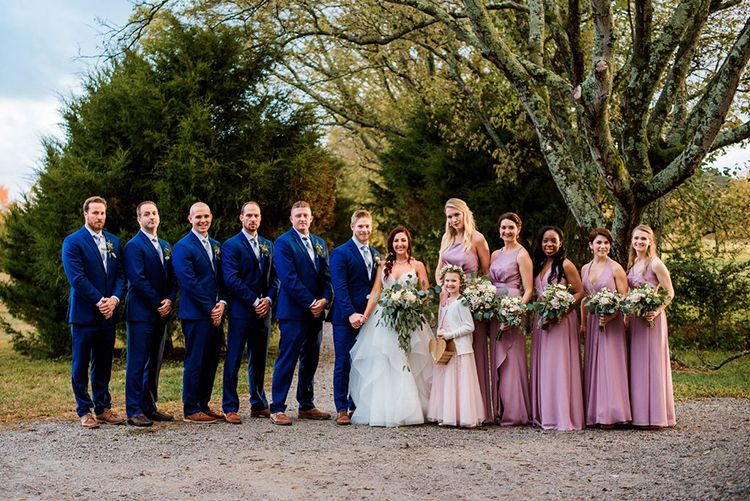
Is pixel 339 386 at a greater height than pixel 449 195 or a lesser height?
lesser

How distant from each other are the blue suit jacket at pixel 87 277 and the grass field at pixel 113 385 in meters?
1.64

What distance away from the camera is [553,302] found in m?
7.23

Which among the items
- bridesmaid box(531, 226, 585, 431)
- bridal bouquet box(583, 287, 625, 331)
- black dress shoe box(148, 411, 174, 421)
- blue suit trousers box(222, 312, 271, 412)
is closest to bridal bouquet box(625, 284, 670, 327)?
bridal bouquet box(583, 287, 625, 331)

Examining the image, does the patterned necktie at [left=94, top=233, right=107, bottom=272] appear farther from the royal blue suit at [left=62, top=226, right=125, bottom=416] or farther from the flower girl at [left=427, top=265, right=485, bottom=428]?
the flower girl at [left=427, top=265, right=485, bottom=428]

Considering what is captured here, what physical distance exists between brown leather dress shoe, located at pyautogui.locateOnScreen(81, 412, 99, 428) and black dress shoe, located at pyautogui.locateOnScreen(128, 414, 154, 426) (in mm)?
350

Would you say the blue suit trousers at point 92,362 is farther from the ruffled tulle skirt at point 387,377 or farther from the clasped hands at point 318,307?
the ruffled tulle skirt at point 387,377

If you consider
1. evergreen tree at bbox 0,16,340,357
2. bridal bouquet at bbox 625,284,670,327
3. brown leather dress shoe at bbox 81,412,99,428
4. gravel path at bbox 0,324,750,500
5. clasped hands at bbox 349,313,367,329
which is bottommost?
gravel path at bbox 0,324,750,500

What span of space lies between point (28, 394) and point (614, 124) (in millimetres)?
11260

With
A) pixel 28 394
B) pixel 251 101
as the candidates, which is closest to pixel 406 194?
pixel 251 101

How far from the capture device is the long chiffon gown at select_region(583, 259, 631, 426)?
7.35 m

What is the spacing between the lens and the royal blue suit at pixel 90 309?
730cm

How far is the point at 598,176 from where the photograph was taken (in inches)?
511

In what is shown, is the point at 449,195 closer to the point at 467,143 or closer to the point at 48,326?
the point at 467,143

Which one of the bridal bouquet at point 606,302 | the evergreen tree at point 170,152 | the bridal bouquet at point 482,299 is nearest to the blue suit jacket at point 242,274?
the bridal bouquet at point 482,299
